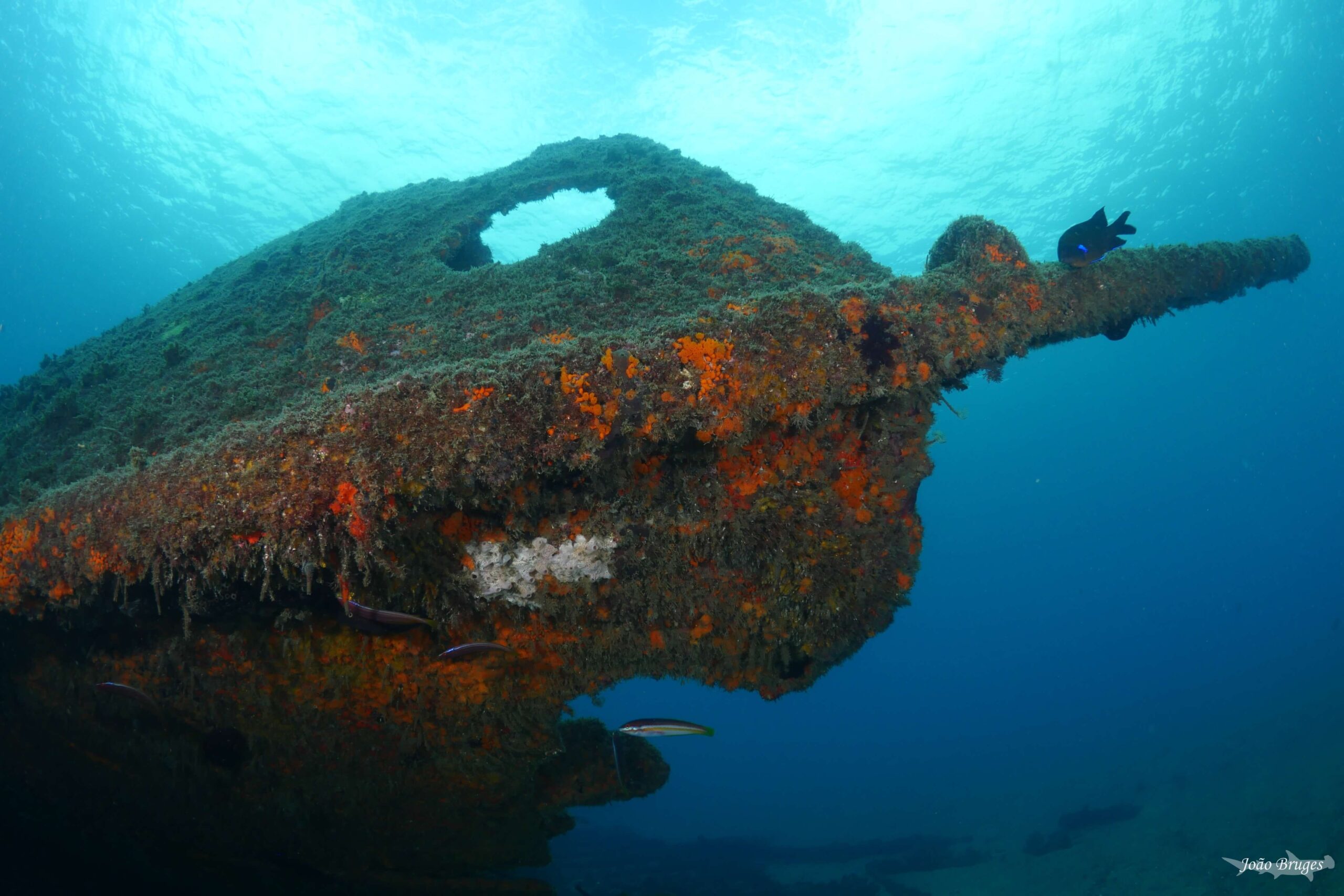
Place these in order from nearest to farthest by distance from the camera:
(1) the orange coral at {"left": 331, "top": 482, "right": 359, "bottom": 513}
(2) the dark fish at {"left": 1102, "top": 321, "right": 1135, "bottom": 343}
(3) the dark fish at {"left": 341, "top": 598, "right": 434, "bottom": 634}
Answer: (1) the orange coral at {"left": 331, "top": 482, "right": 359, "bottom": 513} < (3) the dark fish at {"left": 341, "top": 598, "right": 434, "bottom": 634} < (2) the dark fish at {"left": 1102, "top": 321, "right": 1135, "bottom": 343}

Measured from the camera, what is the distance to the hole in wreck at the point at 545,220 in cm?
4084

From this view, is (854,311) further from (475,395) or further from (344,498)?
(344,498)

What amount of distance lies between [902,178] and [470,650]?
4244cm

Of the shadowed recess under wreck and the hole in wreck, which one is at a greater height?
the hole in wreck

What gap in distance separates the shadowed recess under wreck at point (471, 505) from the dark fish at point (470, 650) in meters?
0.11

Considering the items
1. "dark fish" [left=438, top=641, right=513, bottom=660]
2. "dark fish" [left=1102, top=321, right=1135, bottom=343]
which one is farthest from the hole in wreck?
"dark fish" [left=438, top=641, right=513, bottom=660]

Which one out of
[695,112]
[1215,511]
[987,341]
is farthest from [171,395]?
[1215,511]

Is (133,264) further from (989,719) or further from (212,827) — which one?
(989,719)

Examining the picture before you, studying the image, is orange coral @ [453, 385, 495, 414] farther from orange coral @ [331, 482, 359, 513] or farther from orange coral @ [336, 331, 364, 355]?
orange coral @ [336, 331, 364, 355]

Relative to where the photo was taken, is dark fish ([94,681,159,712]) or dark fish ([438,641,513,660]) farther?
dark fish ([94,681,159,712])

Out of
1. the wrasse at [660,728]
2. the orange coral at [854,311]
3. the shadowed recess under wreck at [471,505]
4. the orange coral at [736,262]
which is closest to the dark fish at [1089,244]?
the shadowed recess under wreck at [471,505]

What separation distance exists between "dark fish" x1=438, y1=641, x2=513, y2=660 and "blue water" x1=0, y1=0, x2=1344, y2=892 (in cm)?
1794

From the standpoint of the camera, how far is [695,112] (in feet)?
116

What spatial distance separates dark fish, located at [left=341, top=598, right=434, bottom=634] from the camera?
293 centimetres
